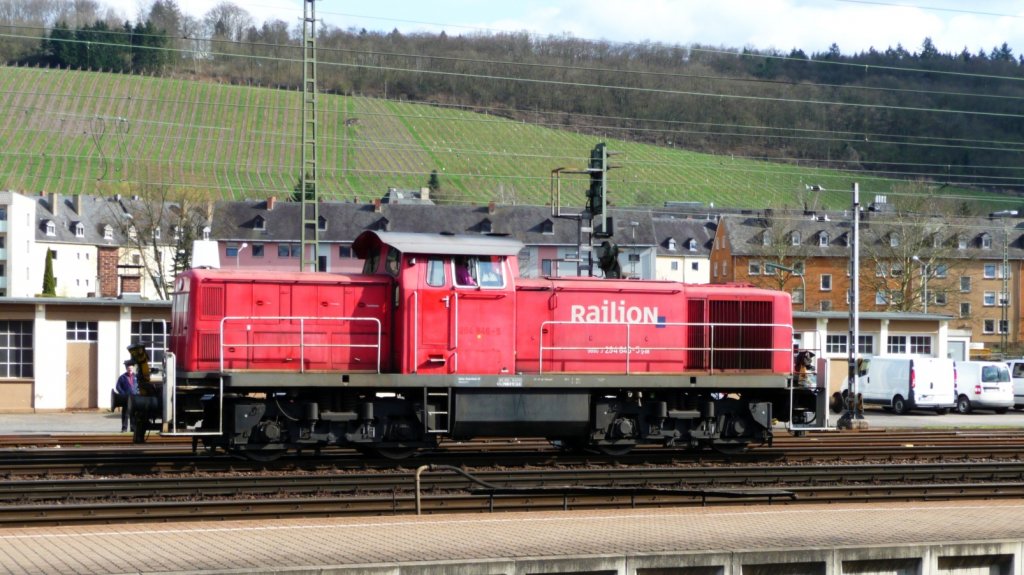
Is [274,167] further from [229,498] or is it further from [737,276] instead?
[229,498]

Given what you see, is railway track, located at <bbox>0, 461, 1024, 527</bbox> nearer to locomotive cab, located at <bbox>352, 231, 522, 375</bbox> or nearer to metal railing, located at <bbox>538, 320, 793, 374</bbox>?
locomotive cab, located at <bbox>352, 231, 522, 375</bbox>

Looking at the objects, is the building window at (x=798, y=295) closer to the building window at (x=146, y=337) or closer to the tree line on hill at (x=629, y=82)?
the tree line on hill at (x=629, y=82)

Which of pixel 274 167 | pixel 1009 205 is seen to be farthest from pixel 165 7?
pixel 1009 205

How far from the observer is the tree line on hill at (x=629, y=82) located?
220ft

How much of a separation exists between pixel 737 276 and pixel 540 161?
30.4 m


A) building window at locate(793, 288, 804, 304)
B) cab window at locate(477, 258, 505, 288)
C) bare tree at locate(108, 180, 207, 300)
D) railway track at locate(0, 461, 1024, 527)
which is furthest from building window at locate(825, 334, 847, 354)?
building window at locate(793, 288, 804, 304)

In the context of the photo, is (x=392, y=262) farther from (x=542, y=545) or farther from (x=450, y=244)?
(x=542, y=545)

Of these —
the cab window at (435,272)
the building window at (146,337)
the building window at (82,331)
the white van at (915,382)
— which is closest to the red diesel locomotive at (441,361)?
the cab window at (435,272)

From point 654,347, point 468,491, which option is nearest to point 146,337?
point 654,347

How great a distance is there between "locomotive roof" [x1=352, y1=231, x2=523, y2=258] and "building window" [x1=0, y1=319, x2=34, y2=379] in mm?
18245

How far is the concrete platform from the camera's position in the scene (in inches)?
372

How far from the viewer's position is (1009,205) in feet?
383

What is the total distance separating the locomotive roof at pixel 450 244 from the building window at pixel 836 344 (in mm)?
27409

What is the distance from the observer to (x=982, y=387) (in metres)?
41.5
